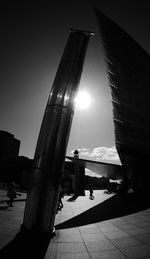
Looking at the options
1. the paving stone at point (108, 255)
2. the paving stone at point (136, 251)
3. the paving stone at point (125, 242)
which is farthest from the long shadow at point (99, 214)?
the paving stone at point (136, 251)

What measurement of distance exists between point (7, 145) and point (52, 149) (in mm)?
106068

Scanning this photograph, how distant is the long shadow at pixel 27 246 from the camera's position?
3.73 metres

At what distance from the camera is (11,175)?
7025 centimetres

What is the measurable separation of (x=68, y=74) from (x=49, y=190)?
431cm

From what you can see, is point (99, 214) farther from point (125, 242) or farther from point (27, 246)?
point (27, 246)

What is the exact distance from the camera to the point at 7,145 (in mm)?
102375

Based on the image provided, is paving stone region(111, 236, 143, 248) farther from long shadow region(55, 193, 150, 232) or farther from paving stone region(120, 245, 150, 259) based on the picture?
long shadow region(55, 193, 150, 232)

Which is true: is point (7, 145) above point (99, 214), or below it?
above

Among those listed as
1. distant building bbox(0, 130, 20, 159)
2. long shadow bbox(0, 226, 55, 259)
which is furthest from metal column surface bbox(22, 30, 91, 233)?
distant building bbox(0, 130, 20, 159)

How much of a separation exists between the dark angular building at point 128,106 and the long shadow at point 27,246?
67.3 feet

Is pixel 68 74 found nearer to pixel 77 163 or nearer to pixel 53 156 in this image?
pixel 53 156

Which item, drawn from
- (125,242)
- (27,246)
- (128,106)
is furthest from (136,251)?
(128,106)

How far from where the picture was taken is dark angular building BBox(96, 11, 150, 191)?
25156 millimetres

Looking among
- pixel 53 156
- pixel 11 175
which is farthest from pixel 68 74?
pixel 11 175
